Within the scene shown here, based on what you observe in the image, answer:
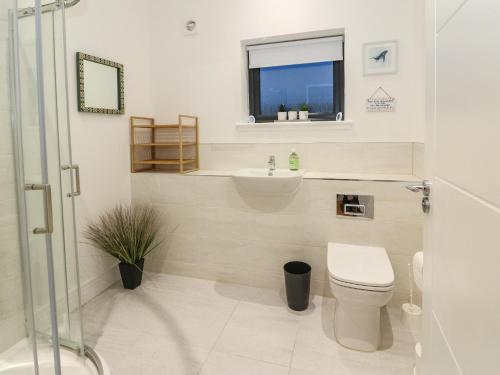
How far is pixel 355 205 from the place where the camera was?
7.34 ft

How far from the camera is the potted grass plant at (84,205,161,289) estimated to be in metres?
2.39

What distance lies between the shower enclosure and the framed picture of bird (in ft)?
6.26

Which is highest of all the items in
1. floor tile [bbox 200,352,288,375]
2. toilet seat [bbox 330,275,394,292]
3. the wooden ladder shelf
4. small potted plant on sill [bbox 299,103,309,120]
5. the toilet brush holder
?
small potted plant on sill [bbox 299,103,309,120]

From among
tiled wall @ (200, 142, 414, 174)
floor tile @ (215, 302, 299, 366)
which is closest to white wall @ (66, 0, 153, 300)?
tiled wall @ (200, 142, 414, 174)

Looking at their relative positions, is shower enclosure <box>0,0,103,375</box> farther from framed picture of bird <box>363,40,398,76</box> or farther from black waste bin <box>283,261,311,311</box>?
framed picture of bird <box>363,40,398,76</box>

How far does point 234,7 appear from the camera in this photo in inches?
106

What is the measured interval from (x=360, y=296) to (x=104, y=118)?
82.0 inches

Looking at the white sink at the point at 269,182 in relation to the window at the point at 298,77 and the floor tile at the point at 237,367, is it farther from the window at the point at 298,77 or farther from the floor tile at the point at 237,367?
the floor tile at the point at 237,367

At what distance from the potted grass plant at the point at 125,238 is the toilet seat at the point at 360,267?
136 centimetres

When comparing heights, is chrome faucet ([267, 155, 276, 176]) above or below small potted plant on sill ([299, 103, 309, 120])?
below

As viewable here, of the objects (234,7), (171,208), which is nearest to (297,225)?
(171,208)

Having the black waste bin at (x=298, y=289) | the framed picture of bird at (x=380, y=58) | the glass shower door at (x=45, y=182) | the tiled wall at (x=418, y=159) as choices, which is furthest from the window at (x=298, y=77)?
the glass shower door at (x=45, y=182)

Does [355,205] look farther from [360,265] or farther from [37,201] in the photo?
[37,201]

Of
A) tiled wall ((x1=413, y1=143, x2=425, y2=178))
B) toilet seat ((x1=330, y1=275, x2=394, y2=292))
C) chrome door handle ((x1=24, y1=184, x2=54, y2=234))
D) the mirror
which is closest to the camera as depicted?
chrome door handle ((x1=24, y1=184, x2=54, y2=234))
